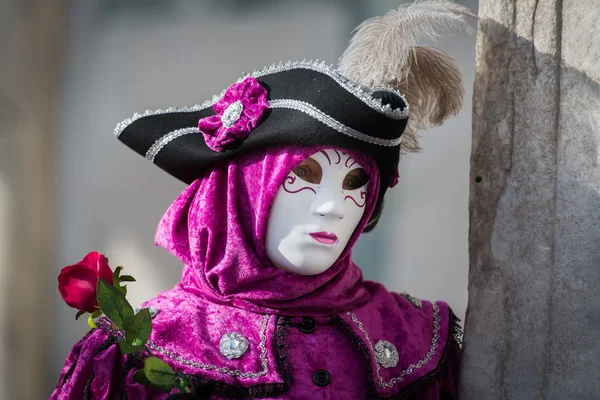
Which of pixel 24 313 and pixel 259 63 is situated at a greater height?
pixel 259 63

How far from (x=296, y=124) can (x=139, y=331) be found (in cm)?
61

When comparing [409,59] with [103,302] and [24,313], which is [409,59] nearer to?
[103,302]

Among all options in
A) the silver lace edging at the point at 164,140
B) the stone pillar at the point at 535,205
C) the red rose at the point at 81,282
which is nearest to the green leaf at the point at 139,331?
the red rose at the point at 81,282

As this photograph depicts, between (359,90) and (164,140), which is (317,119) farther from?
(164,140)

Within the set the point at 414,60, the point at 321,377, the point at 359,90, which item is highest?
the point at 414,60

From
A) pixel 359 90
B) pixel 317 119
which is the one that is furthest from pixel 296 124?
pixel 359 90

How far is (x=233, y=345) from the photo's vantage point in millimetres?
1695

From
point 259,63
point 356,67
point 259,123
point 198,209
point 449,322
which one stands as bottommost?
point 449,322

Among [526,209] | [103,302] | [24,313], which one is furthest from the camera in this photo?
[24,313]

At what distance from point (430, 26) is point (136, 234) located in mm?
1823

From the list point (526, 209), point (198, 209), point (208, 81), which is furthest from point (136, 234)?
point (526, 209)

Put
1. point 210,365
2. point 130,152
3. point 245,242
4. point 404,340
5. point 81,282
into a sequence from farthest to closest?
point 130,152 → point 404,340 → point 245,242 → point 210,365 → point 81,282

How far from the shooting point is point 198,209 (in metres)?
1.82

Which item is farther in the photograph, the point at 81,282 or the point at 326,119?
the point at 326,119
